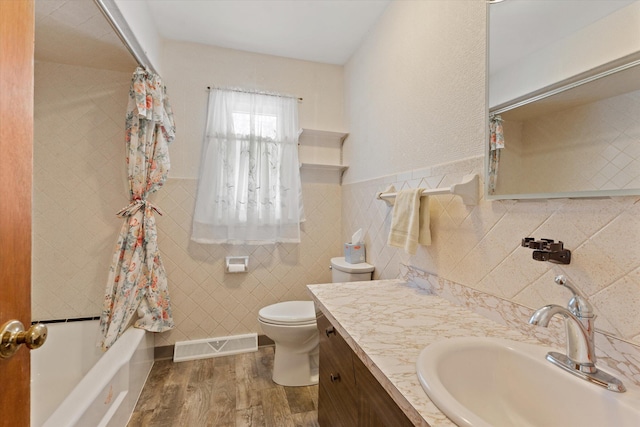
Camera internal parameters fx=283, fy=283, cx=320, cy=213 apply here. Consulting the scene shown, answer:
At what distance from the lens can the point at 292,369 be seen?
187 centimetres

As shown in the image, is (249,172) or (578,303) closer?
(578,303)

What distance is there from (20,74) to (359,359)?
110cm

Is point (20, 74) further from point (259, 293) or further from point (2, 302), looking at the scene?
point (259, 293)

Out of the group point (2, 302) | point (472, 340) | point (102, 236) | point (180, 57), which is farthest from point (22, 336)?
point (180, 57)

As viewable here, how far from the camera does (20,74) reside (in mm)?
586

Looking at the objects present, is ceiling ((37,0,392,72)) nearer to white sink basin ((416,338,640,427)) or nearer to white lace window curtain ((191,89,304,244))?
white lace window curtain ((191,89,304,244))

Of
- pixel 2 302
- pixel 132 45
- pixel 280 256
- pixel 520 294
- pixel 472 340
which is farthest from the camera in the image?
pixel 280 256

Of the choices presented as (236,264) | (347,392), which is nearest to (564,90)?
(347,392)

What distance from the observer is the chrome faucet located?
0.65 metres

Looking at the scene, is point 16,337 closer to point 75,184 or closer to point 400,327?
point 400,327

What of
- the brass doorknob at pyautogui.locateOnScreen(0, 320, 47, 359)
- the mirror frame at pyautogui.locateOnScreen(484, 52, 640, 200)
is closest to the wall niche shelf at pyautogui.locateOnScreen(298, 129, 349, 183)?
the mirror frame at pyautogui.locateOnScreen(484, 52, 640, 200)

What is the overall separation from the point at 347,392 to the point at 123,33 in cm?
202

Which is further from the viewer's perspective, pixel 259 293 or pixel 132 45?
pixel 259 293

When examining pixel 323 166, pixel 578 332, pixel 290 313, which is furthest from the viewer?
pixel 323 166
